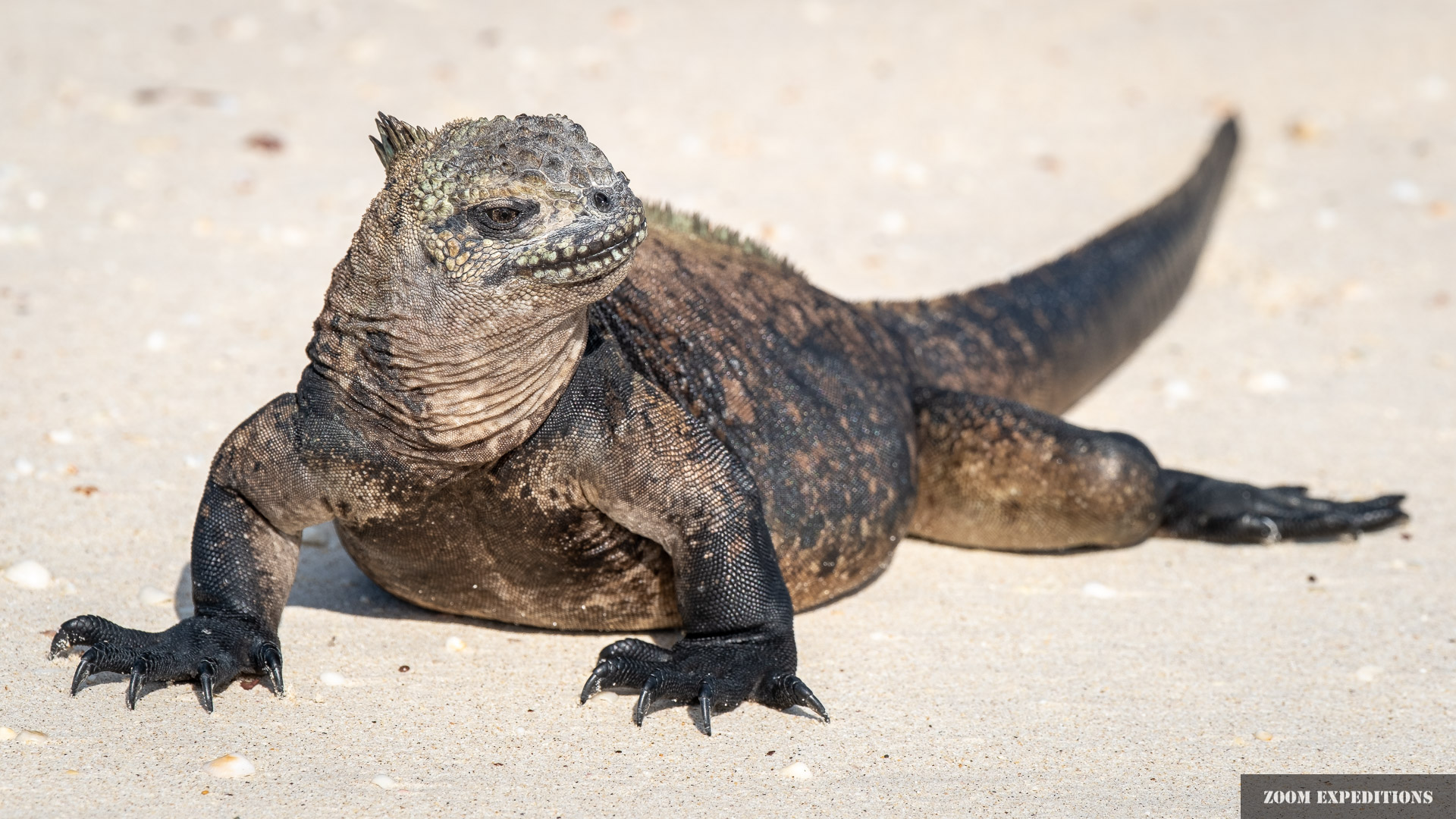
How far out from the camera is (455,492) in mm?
3354

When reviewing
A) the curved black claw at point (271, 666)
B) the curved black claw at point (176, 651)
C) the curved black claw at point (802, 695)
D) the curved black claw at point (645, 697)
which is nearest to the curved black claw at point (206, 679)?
the curved black claw at point (176, 651)

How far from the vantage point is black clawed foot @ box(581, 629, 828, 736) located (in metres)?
3.35

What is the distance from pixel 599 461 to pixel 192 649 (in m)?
1.05

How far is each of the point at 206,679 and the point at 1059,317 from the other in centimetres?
329

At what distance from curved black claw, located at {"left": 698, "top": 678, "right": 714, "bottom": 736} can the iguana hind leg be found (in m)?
1.41

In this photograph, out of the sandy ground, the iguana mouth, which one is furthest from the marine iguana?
the sandy ground

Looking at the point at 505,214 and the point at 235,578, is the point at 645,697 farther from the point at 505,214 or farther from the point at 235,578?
the point at 505,214

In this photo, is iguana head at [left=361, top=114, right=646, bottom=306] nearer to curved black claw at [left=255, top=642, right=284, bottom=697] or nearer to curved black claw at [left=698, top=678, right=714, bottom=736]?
curved black claw at [left=698, top=678, right=714, bottom=736]

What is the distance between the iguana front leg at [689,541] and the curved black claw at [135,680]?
1006 mm

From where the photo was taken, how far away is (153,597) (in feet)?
12.7

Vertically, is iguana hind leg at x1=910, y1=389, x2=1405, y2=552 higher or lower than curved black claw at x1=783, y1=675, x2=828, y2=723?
higher

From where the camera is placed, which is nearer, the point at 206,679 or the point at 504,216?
the point at 504,216

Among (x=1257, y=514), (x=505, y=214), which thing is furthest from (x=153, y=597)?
(x=1257, y=514)

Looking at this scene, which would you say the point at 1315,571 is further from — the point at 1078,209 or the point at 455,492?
the point at 1078,209
